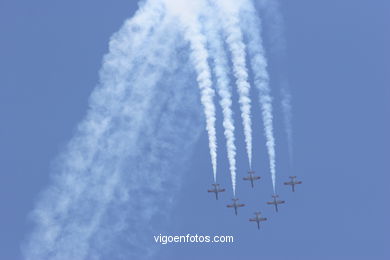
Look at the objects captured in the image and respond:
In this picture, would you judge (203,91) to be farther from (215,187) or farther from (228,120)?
(215,187)

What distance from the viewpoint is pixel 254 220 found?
85125mm

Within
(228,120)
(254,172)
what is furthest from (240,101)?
(254,172)

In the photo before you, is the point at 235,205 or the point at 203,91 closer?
the point at 203,91

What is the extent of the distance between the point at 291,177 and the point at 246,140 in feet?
43.7

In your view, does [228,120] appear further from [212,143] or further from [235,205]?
[235,205]

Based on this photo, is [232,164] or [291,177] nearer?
[232,164]

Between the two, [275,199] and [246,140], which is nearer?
[246,140]

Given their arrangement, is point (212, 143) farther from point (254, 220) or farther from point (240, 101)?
point (254, 220)

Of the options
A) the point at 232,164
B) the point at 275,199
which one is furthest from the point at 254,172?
the point at 232,164

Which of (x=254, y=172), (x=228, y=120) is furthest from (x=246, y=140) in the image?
(x=254, y=172)

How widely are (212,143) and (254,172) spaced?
34.9ft

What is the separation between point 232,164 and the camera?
7362cm

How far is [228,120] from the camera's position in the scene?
73.3 meters

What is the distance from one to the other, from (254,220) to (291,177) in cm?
Answer: 445
